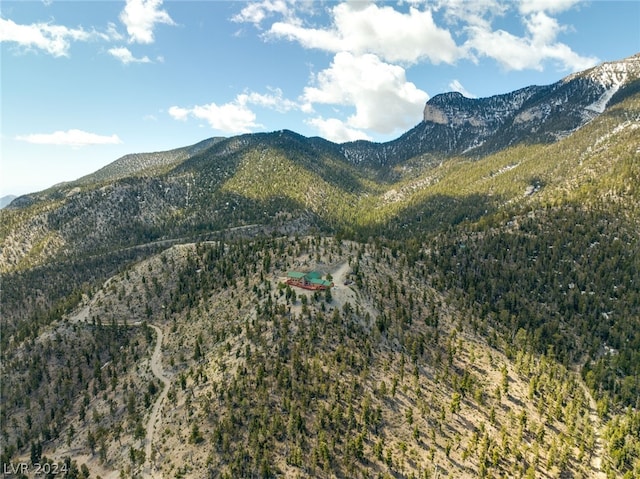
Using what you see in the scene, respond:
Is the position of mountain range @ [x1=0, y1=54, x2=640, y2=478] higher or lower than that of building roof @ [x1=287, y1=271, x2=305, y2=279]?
lower

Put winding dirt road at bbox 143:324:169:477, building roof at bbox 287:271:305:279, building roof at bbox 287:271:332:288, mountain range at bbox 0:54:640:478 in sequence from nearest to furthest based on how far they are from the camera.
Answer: winding dirt road at bbox 143:324:169:477 < mountain range at bbox 0:54:640:478 < building roof at bbox 287:271:332:288 < building roof at bbox 287:271:305:279

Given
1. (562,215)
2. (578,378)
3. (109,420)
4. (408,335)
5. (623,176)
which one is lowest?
(578,378)

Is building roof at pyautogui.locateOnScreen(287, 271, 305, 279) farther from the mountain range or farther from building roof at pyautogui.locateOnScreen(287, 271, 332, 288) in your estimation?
the mountain range

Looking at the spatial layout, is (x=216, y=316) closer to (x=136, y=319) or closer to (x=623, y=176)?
(x=136, y=319)

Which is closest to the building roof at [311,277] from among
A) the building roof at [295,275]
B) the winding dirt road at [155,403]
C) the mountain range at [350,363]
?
the building roof at [295,275]

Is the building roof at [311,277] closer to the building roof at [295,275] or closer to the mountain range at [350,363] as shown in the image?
the building roof at [295,275]

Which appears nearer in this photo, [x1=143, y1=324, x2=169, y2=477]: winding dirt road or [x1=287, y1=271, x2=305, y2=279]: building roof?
[x1=143, y1=324, x2=169, y2=477]: winding dirt road

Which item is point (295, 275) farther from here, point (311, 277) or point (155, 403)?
point (155, 403)

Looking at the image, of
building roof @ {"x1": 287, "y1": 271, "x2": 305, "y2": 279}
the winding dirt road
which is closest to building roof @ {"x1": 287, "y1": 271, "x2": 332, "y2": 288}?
building roof @ {"x1": 287, "y1": 271, "x2": 305, "y2": 279}

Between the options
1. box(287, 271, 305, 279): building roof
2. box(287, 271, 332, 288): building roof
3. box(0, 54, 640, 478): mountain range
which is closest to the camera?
box(0, 54, 640, 478): mountain range

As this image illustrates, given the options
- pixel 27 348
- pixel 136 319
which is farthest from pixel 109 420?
pixel 27 348

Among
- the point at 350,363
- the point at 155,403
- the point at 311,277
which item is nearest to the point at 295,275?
the point at 311,277
